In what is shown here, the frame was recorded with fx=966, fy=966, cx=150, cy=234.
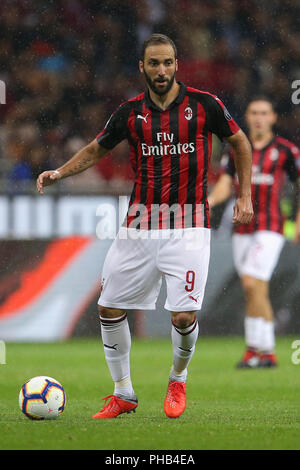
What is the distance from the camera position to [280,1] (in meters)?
12.4

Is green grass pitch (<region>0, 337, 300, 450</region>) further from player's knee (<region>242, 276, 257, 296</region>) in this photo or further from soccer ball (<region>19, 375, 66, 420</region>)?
player's knee (<region>242, 276, 257, 296</region>)

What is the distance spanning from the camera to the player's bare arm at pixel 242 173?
189 inches

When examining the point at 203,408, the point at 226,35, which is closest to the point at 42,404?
the point at 203,408

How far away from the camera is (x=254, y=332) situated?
7637mm

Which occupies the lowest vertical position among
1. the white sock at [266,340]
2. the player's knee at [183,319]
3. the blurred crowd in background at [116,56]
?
the white sock at [266,340]

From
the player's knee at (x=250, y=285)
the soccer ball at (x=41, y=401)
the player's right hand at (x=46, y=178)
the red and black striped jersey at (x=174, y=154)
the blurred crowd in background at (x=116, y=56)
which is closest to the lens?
the soccer ball at (x=41, y=401)

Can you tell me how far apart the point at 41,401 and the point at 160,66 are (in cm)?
172

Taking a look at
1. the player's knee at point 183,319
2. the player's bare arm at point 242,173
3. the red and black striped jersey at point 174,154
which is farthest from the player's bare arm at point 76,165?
the player's knee at point 183,319

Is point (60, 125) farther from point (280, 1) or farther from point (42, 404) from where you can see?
point (42, 404)

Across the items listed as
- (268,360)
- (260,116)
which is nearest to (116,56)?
(260,116)

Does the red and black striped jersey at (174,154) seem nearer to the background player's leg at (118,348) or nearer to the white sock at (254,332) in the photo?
the background player's leg at (118,348)

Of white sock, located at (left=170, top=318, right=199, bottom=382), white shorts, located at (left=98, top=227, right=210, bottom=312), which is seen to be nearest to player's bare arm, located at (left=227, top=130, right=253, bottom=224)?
white shorts, located at (left=98, top=227, right=210, bottom=312)

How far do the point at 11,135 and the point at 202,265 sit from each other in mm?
6830
